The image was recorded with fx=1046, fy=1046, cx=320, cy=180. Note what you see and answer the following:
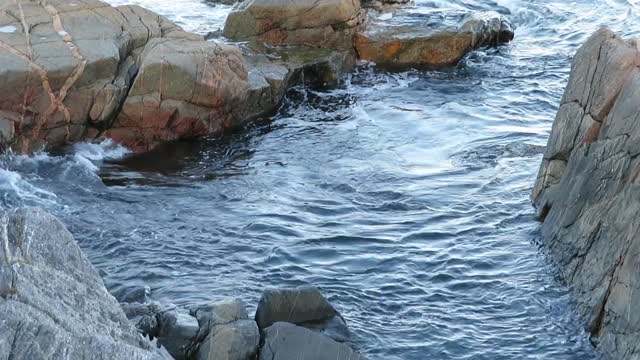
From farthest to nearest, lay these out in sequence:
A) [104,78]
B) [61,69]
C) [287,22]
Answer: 1. [287,22]
2. [104,78]
3. [61,69]

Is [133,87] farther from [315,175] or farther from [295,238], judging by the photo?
[295,238]

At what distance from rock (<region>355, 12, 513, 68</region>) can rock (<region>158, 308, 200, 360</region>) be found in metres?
12.4

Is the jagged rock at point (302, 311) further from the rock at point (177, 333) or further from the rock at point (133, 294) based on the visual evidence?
the rock at point (133, 294)

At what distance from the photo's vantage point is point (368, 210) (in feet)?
48.7

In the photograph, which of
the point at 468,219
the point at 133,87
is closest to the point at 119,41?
the point at 133,87

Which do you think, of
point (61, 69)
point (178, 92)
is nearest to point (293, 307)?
point (178, 92)

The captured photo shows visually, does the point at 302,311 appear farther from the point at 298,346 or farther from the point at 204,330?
the point at 204,330

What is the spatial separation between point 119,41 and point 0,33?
1.87 m

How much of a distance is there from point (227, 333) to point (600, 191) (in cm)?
503

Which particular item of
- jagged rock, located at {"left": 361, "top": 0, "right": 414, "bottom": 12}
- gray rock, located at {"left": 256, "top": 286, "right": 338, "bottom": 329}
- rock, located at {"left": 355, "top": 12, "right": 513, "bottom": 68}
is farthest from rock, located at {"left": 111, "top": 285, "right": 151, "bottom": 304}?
jagged rock, located at {"left": 361, "top": 0, "right": 414, "bottom": 12}

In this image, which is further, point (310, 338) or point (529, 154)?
point (529, 154)

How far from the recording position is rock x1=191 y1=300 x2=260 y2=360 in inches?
382

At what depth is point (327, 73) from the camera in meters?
20.5

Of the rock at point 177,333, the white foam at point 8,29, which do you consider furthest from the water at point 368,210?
the white foam at point 8,29
